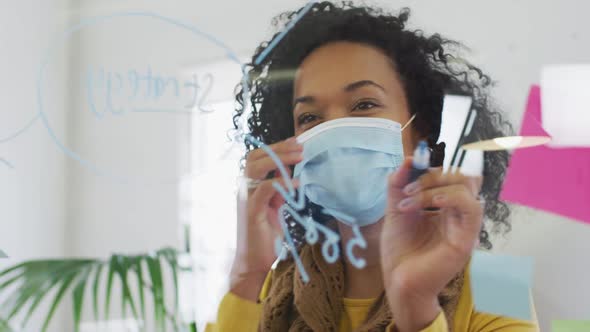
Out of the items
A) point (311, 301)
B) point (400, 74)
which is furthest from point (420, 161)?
point (311, 301)

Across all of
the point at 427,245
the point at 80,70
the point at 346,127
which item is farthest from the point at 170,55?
the point at 427,245

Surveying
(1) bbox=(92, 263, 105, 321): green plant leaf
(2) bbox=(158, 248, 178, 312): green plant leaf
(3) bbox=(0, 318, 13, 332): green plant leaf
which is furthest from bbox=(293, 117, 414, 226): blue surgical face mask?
(3) bbox=(0, 318, 13, 332): green plant leaf

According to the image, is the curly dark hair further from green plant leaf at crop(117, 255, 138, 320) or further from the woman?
green plant leaf at crop(117, 255, 138, 320)

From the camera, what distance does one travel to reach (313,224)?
0.78 metres

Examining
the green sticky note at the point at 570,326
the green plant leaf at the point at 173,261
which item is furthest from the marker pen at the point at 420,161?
the green plant leaf at the point at 173,261

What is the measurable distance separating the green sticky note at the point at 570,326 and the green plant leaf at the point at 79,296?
63cm

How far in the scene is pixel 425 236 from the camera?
73 centimetres

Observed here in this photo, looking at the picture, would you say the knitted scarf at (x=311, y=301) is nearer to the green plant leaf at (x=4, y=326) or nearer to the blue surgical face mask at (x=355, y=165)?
the blue surgical face mask at (x=355, y=165)

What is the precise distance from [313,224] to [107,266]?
0.32m

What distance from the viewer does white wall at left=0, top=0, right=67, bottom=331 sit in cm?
90

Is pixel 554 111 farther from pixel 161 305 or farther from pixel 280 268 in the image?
pixel 161 305

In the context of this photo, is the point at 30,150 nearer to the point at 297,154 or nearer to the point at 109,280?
the point at 109,280

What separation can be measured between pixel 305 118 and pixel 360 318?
Answer: 10.5 inches

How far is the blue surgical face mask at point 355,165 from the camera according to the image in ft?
2.44
